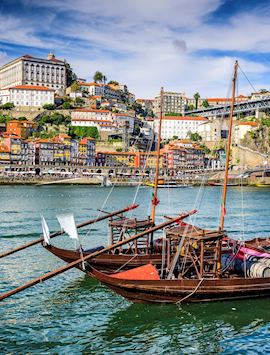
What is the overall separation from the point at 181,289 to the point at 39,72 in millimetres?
130926

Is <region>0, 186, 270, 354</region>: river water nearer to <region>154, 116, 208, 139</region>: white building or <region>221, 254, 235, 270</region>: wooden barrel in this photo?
<region>221, 254, 235, 270</region>: wooden barrel

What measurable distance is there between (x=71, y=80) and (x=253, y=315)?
451 ft

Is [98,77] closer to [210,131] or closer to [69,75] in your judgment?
[69,75]

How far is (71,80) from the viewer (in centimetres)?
14550

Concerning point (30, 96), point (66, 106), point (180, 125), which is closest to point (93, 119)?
point (66, 106)

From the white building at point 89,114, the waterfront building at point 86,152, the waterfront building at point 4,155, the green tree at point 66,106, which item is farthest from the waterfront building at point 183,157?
the waterfront building at point 4,155

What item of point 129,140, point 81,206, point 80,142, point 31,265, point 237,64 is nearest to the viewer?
point 237,64

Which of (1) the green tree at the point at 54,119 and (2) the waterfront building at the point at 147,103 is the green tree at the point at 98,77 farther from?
(1) the green tree at the point at 54,119

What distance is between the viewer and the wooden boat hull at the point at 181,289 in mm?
13844

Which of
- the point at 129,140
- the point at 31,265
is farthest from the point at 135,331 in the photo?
the point at 129,140

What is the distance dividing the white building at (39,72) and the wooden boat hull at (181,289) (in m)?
125

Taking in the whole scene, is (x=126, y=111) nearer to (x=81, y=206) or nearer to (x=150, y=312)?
(x=81, y=206)

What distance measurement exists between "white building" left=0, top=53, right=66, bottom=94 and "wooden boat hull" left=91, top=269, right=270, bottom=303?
12496cm

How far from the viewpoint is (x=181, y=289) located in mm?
14000
